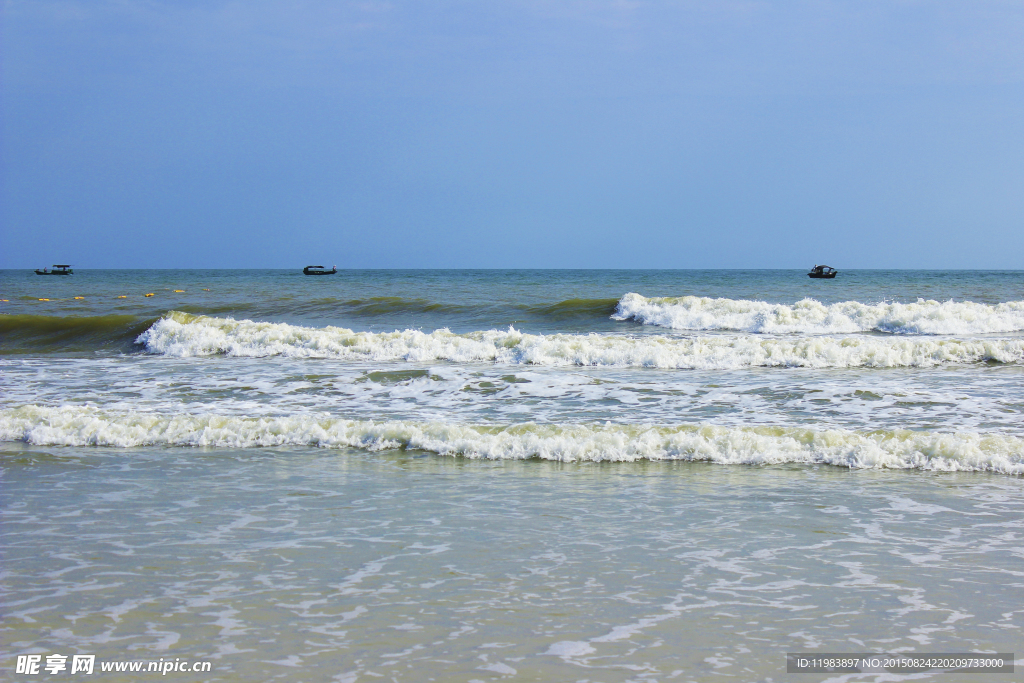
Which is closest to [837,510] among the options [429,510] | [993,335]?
[429,510]

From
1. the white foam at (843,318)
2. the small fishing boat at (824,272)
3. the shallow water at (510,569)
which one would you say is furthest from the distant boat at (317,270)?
the shallow water at (510,569)

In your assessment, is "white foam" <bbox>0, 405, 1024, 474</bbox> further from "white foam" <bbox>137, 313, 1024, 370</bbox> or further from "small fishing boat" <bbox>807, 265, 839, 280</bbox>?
"small fishing boat" <bbox>807, 265, 839, 280</bbox>

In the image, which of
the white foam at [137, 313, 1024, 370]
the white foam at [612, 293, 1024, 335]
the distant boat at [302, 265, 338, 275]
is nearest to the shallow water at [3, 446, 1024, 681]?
the white foam at [137, 313, 1024, 370]

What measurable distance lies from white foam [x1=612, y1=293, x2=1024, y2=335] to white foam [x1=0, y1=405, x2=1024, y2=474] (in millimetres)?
14489

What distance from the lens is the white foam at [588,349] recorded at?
1419cm

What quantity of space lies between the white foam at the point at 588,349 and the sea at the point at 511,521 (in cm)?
108

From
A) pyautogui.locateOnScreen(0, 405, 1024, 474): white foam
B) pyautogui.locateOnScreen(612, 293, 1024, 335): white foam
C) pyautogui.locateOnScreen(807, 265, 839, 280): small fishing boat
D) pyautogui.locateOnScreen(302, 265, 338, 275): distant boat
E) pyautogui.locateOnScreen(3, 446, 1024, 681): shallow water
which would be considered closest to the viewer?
pyautogui.locateOnScreen(3, 446, 1024, 681): shallow water

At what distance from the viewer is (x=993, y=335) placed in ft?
65.9

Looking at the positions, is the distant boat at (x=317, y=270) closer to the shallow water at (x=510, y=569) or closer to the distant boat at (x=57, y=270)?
the distant boat at (x=57, y=270)

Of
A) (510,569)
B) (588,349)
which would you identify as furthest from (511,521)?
(588,349)

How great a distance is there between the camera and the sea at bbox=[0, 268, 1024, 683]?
11.8 ft

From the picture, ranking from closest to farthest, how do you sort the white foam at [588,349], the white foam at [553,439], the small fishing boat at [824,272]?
the white foam at [553,439] → the white foam at [588,349] → the small fishing boat at [824,272]

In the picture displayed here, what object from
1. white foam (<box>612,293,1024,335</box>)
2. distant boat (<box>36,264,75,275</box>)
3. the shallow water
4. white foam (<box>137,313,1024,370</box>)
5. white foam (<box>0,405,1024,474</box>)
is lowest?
the shallow water

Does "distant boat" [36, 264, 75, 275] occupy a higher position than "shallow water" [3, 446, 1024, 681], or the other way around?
"distant boat" [36, 264, 75, 275]
